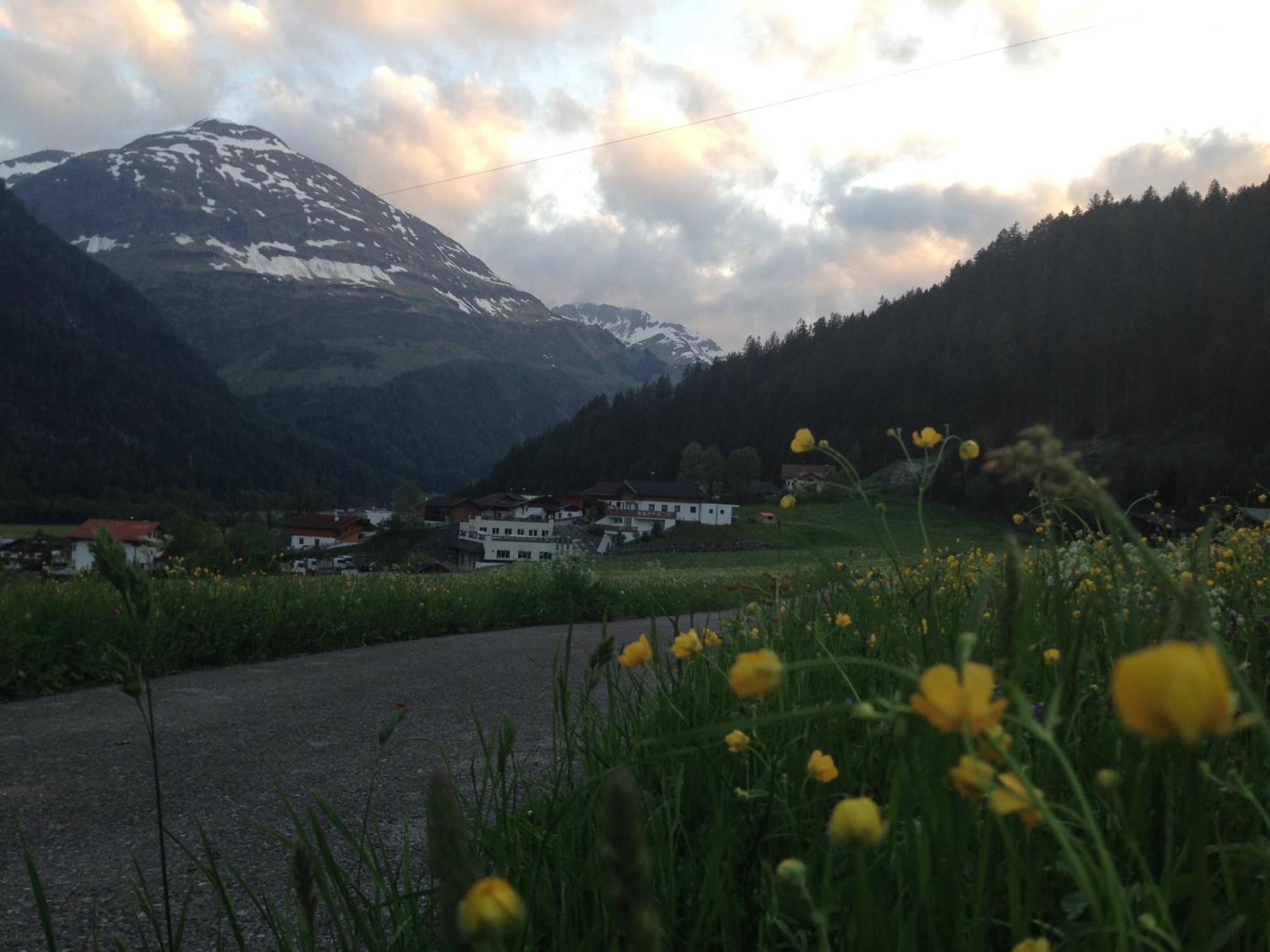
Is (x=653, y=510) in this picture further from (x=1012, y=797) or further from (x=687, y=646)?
(x=1012, y=797)

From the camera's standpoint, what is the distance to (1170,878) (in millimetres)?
969

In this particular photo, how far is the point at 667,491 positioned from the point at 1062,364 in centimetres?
3902

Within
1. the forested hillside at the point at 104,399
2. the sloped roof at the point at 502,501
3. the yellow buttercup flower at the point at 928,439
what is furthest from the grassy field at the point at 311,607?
the forested hillside at the point at 104,399

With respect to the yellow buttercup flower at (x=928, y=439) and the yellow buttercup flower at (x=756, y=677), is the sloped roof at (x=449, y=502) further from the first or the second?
the yellow buttercup flower at (x=756, y=677)

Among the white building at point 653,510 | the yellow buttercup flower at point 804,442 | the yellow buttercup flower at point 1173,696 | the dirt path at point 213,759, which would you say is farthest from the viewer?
the white building at point 653,510

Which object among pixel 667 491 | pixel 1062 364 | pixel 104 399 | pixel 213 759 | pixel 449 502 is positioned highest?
pixel 104 399

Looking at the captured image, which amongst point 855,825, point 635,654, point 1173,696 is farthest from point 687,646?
point 1173,696

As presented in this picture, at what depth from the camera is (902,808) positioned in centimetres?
128

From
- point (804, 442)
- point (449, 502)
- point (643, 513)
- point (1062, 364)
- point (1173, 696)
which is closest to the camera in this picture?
point (1173, 696)

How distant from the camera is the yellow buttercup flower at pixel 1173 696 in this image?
364 millimetres

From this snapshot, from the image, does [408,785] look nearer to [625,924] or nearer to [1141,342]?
[625,924]

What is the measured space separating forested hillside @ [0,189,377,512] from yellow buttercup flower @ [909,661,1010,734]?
138387mm

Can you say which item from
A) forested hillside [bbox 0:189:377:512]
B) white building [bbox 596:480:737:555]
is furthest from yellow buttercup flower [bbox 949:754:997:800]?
forested hillside [bbox 0:189:377:512]

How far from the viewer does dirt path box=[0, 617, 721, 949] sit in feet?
7.29
